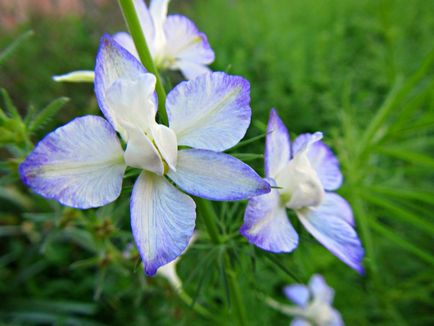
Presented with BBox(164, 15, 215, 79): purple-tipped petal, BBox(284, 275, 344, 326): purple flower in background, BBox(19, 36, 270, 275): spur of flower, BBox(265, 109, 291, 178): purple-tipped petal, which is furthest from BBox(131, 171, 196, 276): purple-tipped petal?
BBox(284, 275, 344, 326): purple flower in background

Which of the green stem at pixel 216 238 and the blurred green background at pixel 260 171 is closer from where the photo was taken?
the green stem at pixel 216 238

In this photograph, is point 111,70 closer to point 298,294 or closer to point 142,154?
point 142,154

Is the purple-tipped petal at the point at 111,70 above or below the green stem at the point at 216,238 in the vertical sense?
above

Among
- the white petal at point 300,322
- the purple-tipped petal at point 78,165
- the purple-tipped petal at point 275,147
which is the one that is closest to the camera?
the purple-tipped petal at point 78,165

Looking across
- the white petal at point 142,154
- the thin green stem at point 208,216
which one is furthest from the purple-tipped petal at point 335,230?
the white petal at point 142,154

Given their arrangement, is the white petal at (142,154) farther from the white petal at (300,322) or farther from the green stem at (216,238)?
the white petal at (300,322)

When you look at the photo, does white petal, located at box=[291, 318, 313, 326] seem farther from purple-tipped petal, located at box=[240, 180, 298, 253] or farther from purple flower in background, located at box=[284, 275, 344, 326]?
purple-tipped petal, located at box=[240, 180, 298, 253]
